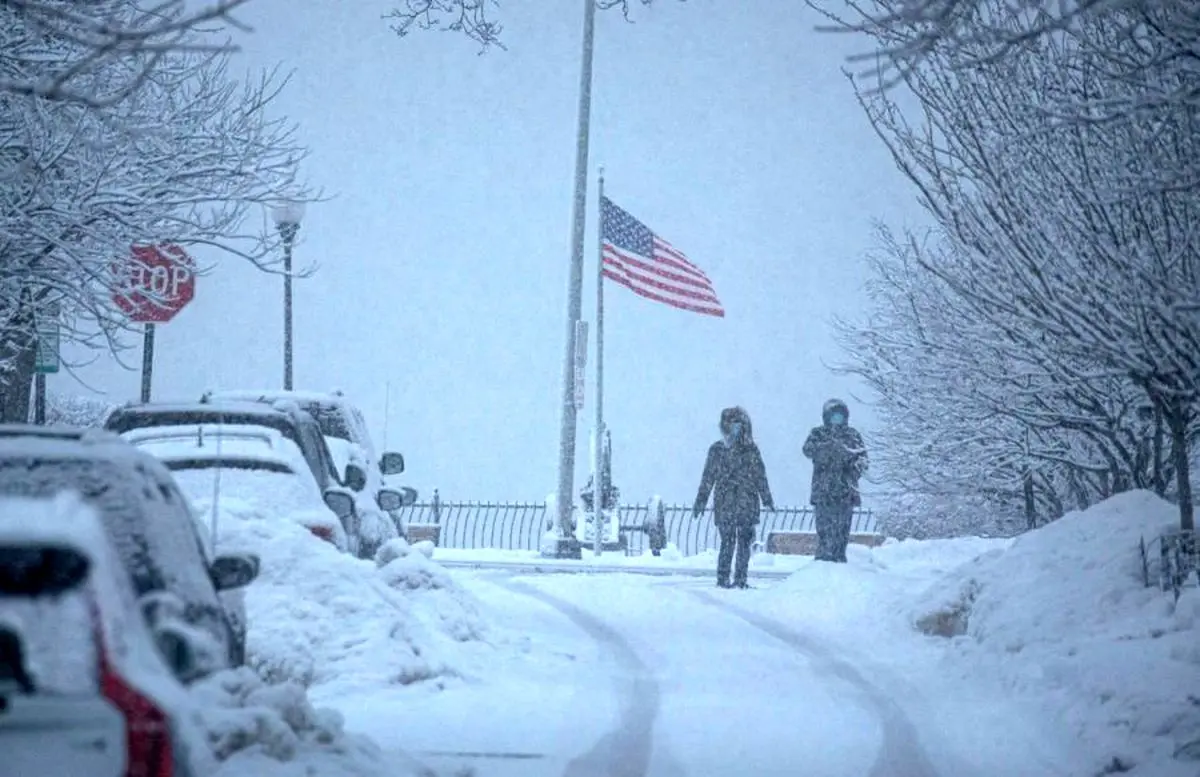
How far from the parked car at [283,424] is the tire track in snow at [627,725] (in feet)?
7.09

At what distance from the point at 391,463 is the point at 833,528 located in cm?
557

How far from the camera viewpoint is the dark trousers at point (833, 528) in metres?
18.8

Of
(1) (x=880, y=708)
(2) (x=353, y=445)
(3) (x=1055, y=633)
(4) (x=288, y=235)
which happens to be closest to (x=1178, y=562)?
(3) (x=1055, y=633)

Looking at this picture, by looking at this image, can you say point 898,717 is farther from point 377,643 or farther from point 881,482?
point 881,482

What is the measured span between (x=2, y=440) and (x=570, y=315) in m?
19.8

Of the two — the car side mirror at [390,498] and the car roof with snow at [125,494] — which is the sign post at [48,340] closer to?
the car side mirror at [390,498]

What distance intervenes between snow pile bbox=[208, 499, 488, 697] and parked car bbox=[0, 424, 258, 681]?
3987 millimetres

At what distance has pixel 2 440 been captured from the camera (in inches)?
190

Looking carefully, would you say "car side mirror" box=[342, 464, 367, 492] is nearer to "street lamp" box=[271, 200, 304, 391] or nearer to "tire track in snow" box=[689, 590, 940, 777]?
"tire track in snow" box=[689, 590, 940, 777]

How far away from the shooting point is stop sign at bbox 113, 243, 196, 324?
1452 centimetres

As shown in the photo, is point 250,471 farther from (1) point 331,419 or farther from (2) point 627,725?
(1) point 331,419

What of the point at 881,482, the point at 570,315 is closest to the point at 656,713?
the point at 570,315

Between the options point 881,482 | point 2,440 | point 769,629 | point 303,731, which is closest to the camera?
point 2,440

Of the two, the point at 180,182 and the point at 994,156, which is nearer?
the point at 994,156
